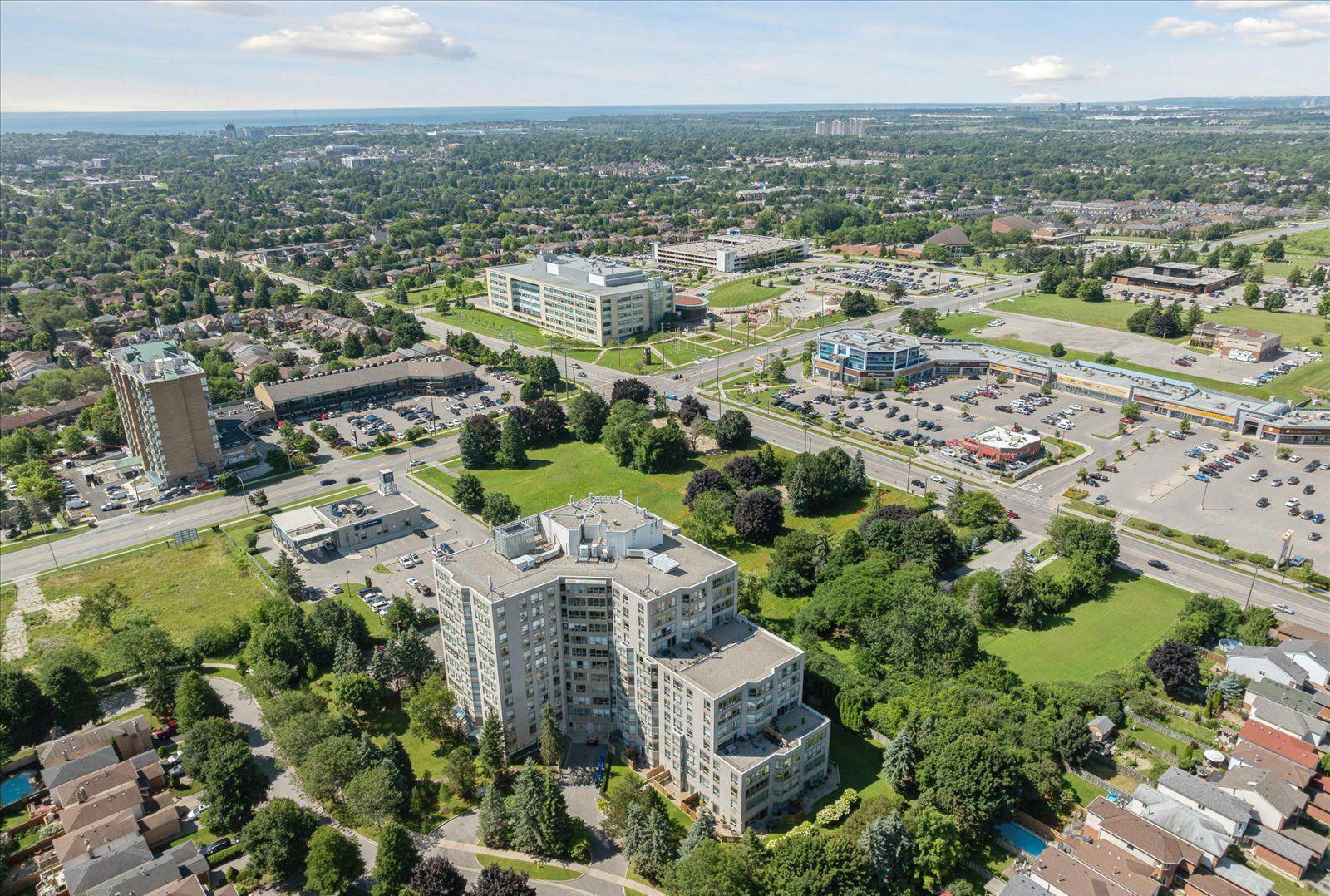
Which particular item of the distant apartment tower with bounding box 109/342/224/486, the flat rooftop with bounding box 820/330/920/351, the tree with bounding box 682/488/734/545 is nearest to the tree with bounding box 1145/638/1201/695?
the tree with bounding box 682/488/734/545

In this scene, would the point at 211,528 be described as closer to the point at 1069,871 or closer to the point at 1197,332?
the point at 1069,871

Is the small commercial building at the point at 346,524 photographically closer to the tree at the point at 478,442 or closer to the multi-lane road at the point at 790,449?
the multi-lane road at the point at 790,449

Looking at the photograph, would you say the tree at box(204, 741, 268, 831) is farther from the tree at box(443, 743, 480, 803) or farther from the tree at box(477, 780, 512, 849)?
the tree at box(477, 780, 512, 849)

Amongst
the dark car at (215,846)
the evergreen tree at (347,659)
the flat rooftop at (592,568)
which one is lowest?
the dark car at (215,846)

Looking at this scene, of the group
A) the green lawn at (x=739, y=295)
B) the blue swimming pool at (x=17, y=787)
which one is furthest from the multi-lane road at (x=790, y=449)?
the green lawn at (x=739, y=295)

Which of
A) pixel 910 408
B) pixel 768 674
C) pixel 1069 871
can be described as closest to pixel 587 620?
pixel 768 674

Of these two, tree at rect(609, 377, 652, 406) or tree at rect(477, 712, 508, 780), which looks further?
tree at rect(609, 377, 652, 406)
